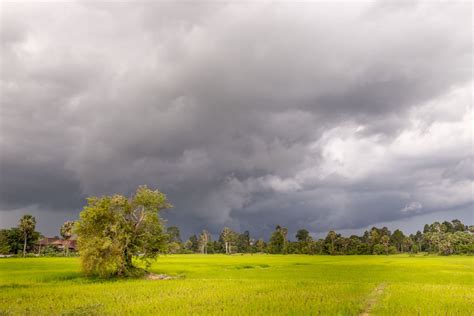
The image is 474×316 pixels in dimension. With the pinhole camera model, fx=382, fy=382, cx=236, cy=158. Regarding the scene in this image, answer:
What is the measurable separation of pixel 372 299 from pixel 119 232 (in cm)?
3060

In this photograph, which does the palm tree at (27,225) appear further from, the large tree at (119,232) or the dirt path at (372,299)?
the dirt path at (372,299)

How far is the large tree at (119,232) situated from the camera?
152 feet

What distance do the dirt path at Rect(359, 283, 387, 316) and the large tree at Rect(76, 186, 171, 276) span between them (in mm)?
27086

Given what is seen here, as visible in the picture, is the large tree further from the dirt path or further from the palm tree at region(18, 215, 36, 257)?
the palm tree at region(18, 215, 36, 257)

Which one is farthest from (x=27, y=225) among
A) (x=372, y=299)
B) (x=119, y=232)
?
(x=372, y=299)

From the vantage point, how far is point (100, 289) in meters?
37.3

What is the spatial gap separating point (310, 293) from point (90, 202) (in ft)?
99.3

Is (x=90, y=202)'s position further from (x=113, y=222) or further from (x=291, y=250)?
(x=291, y=250)

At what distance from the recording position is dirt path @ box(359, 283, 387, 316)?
26.8m

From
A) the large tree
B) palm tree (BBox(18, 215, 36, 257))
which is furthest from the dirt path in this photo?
palm tree (BBox(18, 215, 36, 257))

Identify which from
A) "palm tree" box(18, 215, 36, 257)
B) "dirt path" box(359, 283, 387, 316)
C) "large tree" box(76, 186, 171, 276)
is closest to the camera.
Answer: "dirt path" box(359, 283, 387, 316)

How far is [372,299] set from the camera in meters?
32.7

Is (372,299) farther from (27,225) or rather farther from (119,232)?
(27,225)

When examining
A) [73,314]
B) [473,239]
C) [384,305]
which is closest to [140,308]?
[73,314]
